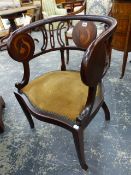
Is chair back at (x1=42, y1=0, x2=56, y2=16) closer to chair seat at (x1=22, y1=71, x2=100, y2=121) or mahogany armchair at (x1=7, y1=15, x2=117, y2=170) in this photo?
mahogany armchair at (x1=7, y1=15, x2=117, y2=170)

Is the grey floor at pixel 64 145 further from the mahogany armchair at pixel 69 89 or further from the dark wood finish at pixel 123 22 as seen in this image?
the dark wood finish at pixel 123 22

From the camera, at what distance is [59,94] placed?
1.12m

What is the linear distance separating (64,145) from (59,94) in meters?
0.47

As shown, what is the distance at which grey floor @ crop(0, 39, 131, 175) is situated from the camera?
123cm

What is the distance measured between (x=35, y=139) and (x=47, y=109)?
0.52 meters

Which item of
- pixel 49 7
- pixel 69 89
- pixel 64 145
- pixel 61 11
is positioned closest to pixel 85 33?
pixel 69 89

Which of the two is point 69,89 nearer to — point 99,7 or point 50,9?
point 99,7

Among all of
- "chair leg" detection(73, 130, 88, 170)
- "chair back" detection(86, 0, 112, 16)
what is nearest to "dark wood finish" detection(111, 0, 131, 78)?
"chair back" detection(86, 0, 112, 16)

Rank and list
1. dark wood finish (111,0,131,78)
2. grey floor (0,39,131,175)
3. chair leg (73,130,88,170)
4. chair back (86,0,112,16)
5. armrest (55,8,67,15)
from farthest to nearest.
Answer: armrest (55,8,67,15) < chair back (86,0,112,16) < dark wood finish (111,0,131,78) < grey floor (0,39,131,175) < chair leg (73,130,88,170)

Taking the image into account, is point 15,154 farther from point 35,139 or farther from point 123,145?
point 123,145

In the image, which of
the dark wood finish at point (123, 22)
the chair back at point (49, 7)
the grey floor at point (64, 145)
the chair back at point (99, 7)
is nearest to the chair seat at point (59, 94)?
the grey floor at point (64, 145)

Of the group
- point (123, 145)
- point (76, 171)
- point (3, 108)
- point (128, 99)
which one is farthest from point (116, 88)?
point (3, 108)

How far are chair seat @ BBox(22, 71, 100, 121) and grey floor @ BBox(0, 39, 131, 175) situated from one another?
1.45 feet

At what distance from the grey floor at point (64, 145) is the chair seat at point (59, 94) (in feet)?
1.45
